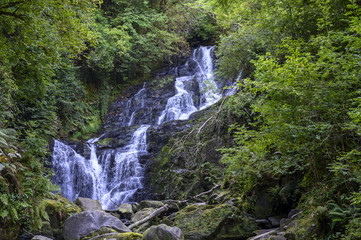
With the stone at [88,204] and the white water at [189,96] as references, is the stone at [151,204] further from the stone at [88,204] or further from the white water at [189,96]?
the white water at [189,96]

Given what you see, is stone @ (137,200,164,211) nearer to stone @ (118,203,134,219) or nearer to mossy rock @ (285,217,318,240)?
stone @ (118,203,134,219)

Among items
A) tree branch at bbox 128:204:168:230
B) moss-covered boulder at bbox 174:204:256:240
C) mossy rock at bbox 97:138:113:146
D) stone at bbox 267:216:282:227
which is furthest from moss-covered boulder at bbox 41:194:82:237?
mossy rock at bbox 97:138:113:146

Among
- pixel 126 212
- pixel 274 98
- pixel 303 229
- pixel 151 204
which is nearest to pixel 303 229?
pixel 303 229

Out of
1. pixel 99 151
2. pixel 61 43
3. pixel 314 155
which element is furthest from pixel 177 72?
pixel 314 155

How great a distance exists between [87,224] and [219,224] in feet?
9.55

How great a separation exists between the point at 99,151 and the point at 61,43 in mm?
7787

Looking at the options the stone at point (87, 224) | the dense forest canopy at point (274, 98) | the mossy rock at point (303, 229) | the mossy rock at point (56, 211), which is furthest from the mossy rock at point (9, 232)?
the mossy rock at point (303, 229)

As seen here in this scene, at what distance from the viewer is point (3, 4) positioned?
18.9 feet

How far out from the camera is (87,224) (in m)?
5.80

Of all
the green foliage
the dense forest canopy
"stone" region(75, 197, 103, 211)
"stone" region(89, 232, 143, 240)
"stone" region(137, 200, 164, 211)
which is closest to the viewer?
the green foliage

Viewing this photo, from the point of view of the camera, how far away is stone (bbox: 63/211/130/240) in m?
5.67

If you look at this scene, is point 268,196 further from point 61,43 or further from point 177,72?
point 177,72

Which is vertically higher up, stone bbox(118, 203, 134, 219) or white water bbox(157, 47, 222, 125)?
white water bbox(157, 47, 222, 125)

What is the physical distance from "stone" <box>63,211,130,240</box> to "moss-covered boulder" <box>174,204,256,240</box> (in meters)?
1.48
